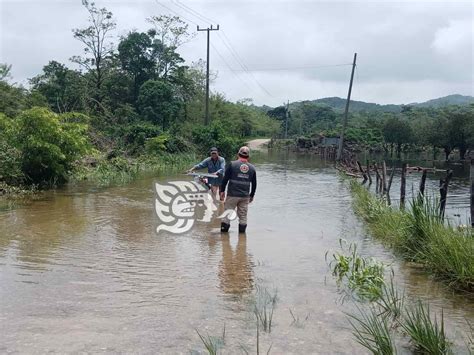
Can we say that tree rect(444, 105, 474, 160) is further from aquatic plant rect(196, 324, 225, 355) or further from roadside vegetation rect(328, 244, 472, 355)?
aquatic plant rect(196, 324, 225, 355)

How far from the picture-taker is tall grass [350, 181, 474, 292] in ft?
19.8

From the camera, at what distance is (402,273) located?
22.7 ft

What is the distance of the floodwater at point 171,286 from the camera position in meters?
4.38

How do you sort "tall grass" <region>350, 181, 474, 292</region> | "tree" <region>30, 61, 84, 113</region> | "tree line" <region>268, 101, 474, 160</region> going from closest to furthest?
"tall grass" <region>350, 181, 474, 292</region>
"tree" <region>30, 61, 84, 113</region>
"tree line" <region>268, 101, 474, 160</region>

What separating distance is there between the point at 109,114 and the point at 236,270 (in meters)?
30.5

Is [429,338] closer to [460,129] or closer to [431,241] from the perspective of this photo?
[431,241]

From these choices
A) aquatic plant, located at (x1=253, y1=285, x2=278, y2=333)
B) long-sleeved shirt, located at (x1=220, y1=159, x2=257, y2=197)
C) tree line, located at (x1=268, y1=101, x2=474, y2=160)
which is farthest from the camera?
tree line, located at (x1=268, y1=101, x2=474, y2=160)

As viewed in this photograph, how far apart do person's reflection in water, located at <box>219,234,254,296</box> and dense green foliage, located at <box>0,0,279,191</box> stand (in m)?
8.72

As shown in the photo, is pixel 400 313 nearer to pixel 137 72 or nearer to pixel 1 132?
pixel 1 132

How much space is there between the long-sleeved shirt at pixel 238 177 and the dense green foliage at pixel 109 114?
8085mm

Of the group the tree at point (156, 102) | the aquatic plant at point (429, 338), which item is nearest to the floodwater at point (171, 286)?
the aquatic plant at point (429, 338)

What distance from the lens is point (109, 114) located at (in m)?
35.1

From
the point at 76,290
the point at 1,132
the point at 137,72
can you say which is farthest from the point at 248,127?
the point at 76,290

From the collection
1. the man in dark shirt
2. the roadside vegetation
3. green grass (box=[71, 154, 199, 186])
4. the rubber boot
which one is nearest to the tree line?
green grass (box=[71, 154, 199, 186])
